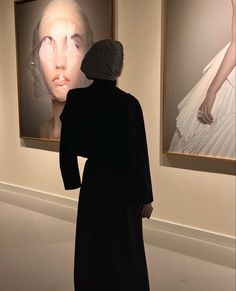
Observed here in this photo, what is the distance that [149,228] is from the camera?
4348mm

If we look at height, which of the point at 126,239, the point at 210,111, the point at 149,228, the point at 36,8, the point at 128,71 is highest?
the point at 36,8

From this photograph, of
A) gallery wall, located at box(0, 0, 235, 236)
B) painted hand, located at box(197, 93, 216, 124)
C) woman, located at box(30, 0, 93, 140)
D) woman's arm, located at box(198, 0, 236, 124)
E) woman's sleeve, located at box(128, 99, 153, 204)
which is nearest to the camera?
woman's sleeve, located at box(128, 99, 153, 204)

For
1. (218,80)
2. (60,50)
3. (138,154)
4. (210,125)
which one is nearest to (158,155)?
(210,125)

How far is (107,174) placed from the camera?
2.36 meters

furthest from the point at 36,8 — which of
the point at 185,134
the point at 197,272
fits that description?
the point at 197,272

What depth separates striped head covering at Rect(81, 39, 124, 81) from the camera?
228 cm

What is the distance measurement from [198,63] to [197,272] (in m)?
1.72

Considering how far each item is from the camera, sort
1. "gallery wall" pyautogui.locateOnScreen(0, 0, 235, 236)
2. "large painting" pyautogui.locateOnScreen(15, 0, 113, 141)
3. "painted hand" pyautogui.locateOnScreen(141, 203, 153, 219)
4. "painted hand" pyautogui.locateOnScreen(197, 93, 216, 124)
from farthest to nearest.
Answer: "large painting" pyautogui.locateOnScreen(15, 0, 113, 141) → "gallery wall" pyautogui.locateOnScreen(0, 0, 235, 236) → "painted hand" pyautogui.locateOnScreen(197, 93, 216, 124) → "painted hand" pyautogui.locateOnScreen(141, 203, 153, 219)

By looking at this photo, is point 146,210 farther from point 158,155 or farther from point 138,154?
point 158,155

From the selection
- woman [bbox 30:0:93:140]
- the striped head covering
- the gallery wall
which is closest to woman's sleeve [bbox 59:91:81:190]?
the striped head covering

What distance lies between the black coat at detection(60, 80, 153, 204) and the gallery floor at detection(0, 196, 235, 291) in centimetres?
110

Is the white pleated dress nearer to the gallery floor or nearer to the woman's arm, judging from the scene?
the woman's arm

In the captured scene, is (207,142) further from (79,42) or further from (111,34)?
(79,42)

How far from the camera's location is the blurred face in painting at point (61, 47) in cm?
475
